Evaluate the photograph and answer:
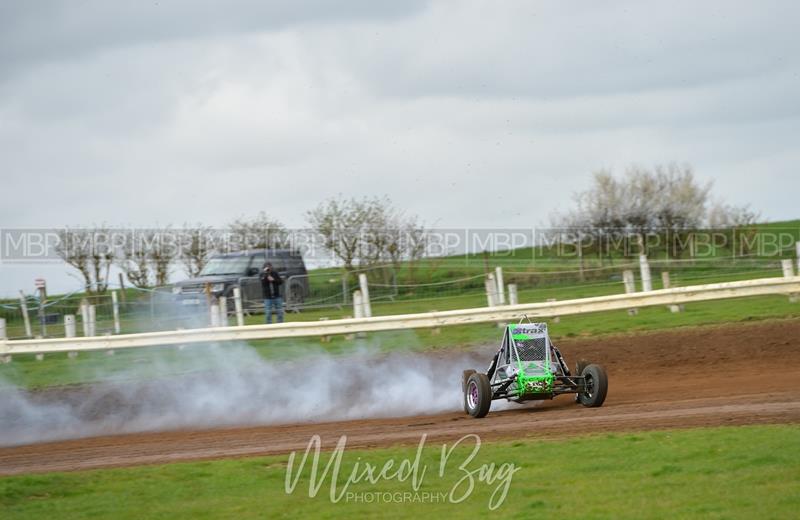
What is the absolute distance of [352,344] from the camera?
20.6 m

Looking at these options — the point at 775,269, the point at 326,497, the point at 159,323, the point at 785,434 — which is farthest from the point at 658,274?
the point at 326,497

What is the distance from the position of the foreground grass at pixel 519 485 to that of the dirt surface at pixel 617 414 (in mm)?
861

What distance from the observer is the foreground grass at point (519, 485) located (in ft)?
25.7

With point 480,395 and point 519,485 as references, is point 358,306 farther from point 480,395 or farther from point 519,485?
point 519,485

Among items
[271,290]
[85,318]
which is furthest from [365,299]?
[85,318]

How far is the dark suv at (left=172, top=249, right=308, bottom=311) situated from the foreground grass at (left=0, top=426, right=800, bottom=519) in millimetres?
14159

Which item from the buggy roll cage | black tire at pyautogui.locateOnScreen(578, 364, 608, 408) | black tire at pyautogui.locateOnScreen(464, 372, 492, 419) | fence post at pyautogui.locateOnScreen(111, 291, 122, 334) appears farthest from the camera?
fence post at pyautogui.locateOnScreen(111, 291, 122, 334)

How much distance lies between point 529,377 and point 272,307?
10478 mm

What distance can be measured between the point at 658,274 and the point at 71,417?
19708mm

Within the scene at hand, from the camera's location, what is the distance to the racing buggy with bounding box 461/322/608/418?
13234 millimetres

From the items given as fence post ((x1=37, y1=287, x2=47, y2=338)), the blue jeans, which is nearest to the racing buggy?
the blue jeans

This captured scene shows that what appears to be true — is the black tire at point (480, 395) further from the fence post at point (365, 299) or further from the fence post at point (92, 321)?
the fence post at point (92, 321)

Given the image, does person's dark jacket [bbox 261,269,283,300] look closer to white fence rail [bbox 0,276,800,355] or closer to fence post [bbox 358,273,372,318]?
fence post [bbox 358,273,372,318]

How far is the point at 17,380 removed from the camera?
19.3 metres
